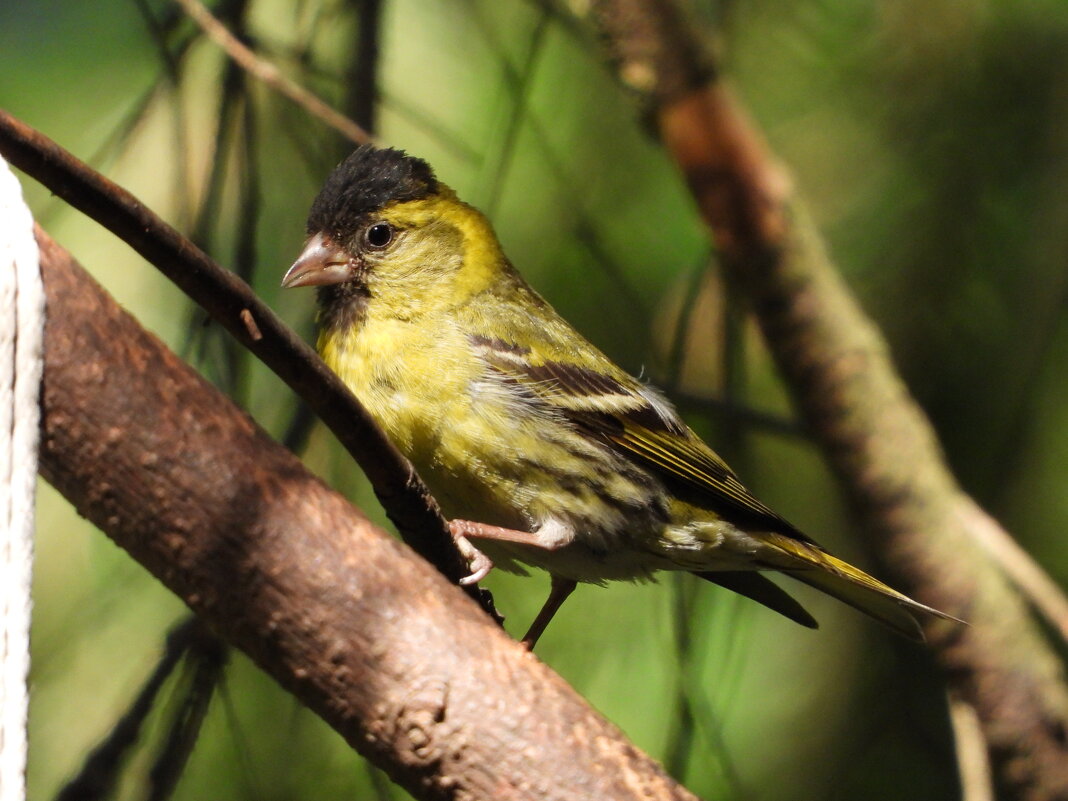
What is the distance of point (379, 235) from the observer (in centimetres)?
203

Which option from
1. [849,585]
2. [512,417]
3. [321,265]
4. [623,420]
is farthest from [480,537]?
[849,585]

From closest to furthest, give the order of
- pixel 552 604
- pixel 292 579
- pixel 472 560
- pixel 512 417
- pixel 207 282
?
pixel 207 282 < pixel 292 579 < pixel 472 560 < pixel 512 417 < pixel 552 604

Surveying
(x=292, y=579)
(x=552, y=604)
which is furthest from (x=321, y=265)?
(x=292, y=579)

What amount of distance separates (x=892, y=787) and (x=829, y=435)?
0.70 metres

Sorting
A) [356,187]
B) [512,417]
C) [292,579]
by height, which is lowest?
[292,579]

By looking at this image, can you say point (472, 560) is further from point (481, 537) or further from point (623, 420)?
point (623, 420)

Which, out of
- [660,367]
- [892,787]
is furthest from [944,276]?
[892,787]

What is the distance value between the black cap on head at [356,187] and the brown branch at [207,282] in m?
0.80

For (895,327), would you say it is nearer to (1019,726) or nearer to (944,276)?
(944,276)

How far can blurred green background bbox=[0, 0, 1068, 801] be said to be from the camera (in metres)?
2.00

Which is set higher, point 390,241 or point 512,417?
point 390,241

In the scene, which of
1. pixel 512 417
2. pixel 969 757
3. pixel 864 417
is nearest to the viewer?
pixel 512 417

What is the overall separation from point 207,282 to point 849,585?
4.15 ft

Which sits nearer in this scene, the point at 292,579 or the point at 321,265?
the point at 292,579
